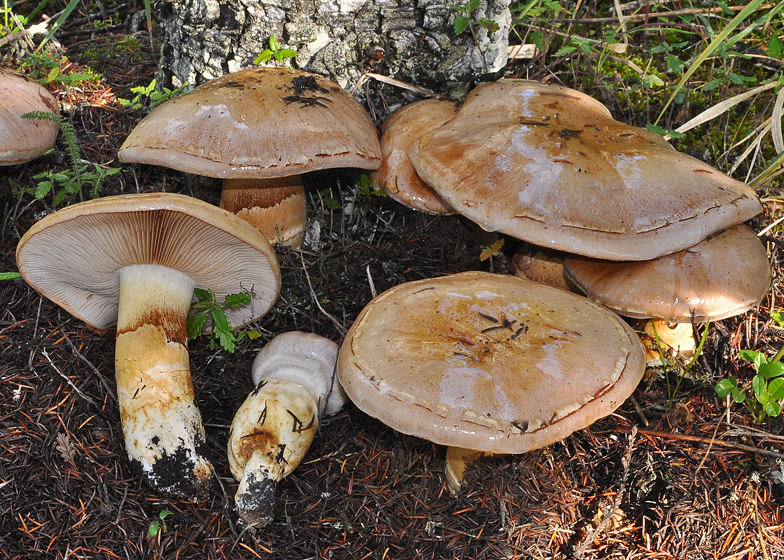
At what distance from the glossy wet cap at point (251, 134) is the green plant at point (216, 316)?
63cm

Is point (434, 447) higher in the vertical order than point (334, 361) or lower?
lower

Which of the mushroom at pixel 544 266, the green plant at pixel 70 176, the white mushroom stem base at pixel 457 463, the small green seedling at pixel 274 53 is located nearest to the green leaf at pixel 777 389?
the mushroom at pixel 544 266

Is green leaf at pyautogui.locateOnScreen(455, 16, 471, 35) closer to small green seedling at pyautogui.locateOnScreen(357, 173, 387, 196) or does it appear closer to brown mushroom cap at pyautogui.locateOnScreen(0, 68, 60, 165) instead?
small green seedling at pyautogui.locateOnScreen(357, 173, 387, 196)

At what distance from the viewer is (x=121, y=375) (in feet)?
9.53

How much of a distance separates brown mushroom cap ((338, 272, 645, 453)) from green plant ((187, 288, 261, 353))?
660 mm

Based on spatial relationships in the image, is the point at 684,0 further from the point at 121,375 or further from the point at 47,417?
the point at 47,417

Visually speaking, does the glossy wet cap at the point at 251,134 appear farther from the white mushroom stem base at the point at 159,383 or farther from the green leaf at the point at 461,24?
the green leaf at the point at 461,24

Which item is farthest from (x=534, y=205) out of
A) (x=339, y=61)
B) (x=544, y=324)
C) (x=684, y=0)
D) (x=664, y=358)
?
(x=684, y=0)

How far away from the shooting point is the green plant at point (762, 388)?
276 cm

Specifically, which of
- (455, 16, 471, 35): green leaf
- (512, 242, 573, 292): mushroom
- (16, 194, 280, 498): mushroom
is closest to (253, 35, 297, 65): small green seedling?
(455, 16, 471, 35): green leaf

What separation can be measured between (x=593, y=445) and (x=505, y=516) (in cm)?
62

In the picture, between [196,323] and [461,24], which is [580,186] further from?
[196,323]

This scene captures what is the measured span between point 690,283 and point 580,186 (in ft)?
2.44

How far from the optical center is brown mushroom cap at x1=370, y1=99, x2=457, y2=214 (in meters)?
3.31
